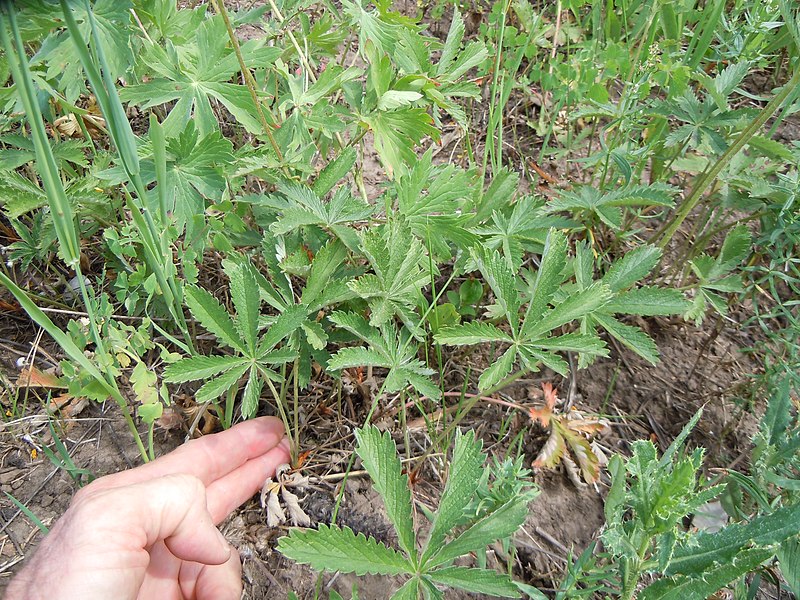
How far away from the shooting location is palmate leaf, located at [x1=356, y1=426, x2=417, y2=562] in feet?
4.12

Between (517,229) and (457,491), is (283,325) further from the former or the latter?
(517,229)

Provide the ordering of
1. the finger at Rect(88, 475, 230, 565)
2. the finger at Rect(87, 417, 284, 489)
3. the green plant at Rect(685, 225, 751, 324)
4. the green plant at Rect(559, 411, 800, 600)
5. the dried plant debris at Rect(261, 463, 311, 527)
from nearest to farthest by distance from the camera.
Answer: the green plant at Rect(559, 411, 800, 600), the finger at Rect(88, 475, 230, 565), the finger at Rect(87, 417, 284, 489), the dried plant debris at Rect(261, 463, 311, 527), the green plant at Rect(685, 225, 751, 324)

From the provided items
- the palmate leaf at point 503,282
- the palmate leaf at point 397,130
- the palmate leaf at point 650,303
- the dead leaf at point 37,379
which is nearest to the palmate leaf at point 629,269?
the palmate leaf at point 650,303

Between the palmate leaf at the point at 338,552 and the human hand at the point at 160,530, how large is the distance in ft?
1.10

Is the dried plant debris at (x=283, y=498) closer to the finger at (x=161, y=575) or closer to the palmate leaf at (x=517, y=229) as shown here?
the finger at (x=161, y=575)

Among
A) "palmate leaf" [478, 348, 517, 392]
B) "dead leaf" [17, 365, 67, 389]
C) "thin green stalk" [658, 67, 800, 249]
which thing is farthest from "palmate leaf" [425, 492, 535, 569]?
"dead leaf" [17, 365, 67, 389]

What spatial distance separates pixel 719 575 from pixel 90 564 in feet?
4.12

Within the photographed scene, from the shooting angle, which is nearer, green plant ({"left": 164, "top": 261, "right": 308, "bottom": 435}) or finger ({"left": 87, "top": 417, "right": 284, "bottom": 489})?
green plant ({"left": 164, "top": 261, "right": 308, "bottom": 435})

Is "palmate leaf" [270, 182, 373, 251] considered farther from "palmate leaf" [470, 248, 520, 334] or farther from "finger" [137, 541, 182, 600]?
"finger" [137, 541, 182, 600]

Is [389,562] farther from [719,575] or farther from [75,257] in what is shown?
[75,257]

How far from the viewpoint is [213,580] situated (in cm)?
156

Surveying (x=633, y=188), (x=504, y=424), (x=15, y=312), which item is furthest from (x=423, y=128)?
(x=15, y=312)

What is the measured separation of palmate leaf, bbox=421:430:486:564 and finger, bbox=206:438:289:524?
68 cm

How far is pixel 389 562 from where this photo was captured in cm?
121
